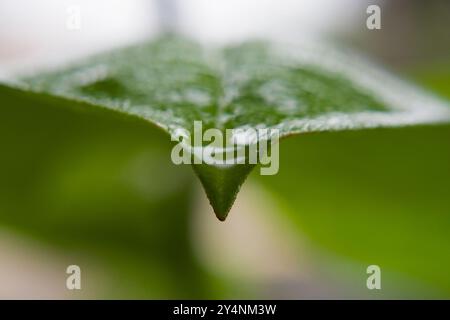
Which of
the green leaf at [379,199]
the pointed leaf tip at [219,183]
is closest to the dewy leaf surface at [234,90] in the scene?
the pointed leaf tip at [219,183]

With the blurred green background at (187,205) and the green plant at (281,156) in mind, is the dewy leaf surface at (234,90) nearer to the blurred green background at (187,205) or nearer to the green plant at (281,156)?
the green plant at (281,156)

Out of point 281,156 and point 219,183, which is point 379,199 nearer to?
point 281,156

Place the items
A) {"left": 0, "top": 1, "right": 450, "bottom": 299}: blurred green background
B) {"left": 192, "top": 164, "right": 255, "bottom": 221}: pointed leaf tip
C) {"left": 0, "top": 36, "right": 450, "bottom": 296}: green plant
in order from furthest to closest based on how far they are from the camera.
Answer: {"left": 0, "top": 1, "right": 450, "bottom": 299}: blurred green background → {"left": 0, "top": 36, "right": 450, "bottom": 296}: green plant → {"left": 192, "top": 164, "right": 255, "bottom": 221}: pointed leaf tip

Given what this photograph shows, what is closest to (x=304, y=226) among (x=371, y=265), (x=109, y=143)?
(x=371, y=265)

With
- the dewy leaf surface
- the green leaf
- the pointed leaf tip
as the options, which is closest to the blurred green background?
the green leaf

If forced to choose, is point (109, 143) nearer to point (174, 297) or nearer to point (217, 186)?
point (174, 297)

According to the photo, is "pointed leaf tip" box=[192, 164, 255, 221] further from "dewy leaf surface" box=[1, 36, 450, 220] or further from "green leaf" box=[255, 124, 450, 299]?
"green leaf" box=[255, 124, 450, 299]

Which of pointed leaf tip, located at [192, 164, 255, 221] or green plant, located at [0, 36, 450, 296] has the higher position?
green plant, located at [0, 36, 450, 296]

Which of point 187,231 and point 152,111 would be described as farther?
point 187,231
